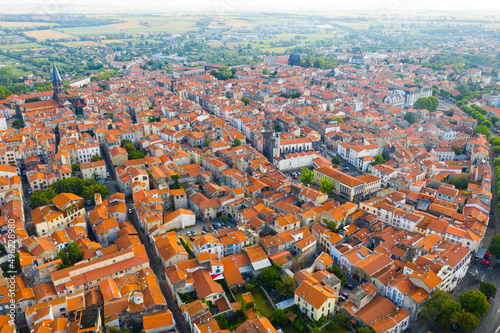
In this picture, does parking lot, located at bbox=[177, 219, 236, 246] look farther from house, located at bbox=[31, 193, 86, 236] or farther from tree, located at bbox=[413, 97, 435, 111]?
tree, located at bbox=[413, 97, 435, 111]

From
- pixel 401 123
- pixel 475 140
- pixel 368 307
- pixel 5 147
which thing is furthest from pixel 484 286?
pixel 5 147

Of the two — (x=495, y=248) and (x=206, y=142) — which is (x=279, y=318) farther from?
(x=206, y=142)

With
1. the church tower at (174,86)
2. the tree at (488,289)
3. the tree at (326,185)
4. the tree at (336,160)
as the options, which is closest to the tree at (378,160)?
the tree at (336,160)

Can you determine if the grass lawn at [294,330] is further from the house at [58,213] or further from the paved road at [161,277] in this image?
the house at [58,213]

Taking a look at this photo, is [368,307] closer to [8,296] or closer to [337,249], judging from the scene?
[337,249]

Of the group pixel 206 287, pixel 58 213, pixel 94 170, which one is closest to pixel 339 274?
pixel 206 287

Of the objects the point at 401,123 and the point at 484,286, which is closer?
the point at 484,286

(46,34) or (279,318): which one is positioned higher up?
(46,34)
